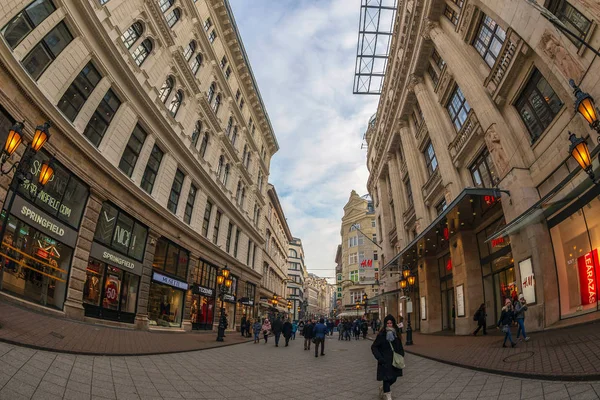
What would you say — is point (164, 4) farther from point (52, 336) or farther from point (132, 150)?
point (52, 336)

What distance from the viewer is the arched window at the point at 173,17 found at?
21411mm

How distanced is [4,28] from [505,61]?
813 inches

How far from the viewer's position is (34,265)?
38.8 ft

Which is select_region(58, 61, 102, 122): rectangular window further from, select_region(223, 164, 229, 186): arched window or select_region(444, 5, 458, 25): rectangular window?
select_region(444, 5, 458, 25): rectangular window

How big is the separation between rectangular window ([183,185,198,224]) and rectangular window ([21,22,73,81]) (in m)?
12.3

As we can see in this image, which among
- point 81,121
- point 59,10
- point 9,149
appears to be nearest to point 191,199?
point 81,121

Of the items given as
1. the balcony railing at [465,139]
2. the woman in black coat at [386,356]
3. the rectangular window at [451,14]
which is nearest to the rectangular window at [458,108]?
the balcony railing at [465,139]

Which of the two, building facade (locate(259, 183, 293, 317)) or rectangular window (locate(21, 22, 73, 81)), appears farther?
building facade (locate(259, 183, 293, 317))

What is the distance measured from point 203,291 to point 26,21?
18.8 meters

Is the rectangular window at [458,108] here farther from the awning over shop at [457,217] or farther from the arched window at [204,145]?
the arched window at [204,145]

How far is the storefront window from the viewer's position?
35.6 ft

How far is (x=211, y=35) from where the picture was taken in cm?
2797

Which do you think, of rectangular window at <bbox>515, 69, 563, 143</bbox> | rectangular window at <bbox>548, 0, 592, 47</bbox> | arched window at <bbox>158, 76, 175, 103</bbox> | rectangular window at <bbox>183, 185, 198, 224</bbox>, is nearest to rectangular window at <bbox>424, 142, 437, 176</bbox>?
rectangular window at <bbox>515, 69, 563, 143</bbox>

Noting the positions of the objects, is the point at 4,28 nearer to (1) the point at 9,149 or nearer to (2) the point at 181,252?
(1) the point at 9,149
